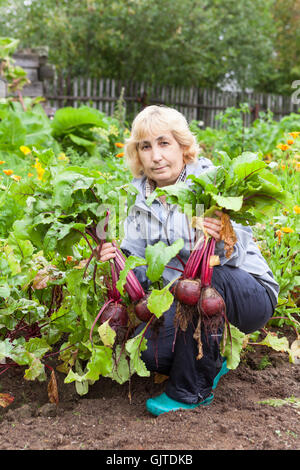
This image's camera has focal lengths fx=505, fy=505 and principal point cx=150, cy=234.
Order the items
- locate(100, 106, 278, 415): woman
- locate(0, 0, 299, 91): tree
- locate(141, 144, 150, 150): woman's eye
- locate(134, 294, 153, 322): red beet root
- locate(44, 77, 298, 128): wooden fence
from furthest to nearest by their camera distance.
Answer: locate(0, 0, 299, 91): tree
locate(44, 77, 298, 128): wooden fence
locate(141, 144, 150, 150): woman's eye
locate(100, 106, 278, 415): woman
locate(134, 294, 153, 322): red beet root

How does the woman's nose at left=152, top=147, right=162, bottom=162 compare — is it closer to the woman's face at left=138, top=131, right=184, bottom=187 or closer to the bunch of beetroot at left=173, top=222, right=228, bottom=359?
the woman's face at left=138, top=131, right=184, bottom=187

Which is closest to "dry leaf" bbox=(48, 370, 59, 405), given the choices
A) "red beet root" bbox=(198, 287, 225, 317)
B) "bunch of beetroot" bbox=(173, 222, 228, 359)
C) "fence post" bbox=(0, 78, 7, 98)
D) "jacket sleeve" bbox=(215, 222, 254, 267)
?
"bunch of beetroot" bbox=(173, 222, 228, 359)

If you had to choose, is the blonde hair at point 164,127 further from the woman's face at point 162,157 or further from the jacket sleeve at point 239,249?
the jacket sleeve at point 239,249

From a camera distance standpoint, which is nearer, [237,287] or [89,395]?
[237,287]

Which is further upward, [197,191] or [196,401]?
[197,191]

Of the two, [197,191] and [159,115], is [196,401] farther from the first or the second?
[159,115]

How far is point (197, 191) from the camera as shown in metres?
1.91

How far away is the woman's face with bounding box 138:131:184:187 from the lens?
2.40 metres

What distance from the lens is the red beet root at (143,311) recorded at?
199cm

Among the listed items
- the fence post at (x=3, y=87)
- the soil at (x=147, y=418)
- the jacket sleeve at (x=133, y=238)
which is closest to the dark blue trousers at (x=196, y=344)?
the soil at (x=147, y=418)

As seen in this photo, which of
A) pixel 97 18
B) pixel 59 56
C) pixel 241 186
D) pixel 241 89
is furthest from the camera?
pixel 241 89

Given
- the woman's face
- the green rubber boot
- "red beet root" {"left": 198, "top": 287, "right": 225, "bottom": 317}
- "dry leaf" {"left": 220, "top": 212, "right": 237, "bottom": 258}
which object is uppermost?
the woman's face

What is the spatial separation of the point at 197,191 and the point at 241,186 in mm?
165
